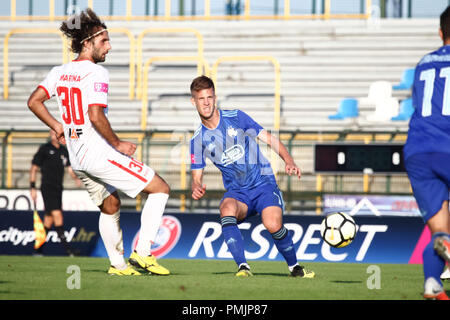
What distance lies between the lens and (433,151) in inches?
211

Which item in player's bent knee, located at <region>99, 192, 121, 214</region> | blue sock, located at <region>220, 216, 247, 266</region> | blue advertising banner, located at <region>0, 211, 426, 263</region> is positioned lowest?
blue advertising banner, located at <region>0, 211, 426, 263</region>

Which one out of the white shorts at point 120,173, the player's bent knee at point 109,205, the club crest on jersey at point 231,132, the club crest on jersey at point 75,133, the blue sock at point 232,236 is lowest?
the blue sock at point 232,236

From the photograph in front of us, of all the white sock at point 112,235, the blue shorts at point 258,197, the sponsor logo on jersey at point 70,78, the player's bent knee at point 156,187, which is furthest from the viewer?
the blue shorts at point 258,197

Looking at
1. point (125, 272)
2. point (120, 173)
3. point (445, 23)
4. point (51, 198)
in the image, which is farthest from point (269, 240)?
point (445, 23)

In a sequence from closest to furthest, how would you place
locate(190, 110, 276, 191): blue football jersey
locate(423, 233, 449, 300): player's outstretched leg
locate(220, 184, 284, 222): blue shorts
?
locate(423, 233, 449, 300): player's outstretched leg, locate(220, 184, 284, 222): blue shorts, locate(190, 110, 276, 191): blue football jersey

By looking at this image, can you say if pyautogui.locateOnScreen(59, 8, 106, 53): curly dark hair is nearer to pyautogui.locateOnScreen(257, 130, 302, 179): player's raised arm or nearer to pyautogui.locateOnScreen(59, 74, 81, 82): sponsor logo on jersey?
pyautogui.locateOnScreen(59, 74, 81, 82): sponsor logo on jersey

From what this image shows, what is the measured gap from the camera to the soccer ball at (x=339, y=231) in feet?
25.4

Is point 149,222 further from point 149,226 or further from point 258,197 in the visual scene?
point 258,197

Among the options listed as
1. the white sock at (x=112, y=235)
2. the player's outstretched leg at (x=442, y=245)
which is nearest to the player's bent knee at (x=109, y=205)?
the white sock at (x=112, y=235)

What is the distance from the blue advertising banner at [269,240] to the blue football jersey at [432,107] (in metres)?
7.18

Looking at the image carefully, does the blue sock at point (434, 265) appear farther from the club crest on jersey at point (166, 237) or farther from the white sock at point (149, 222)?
the club crest on jersey at point (166, 237)

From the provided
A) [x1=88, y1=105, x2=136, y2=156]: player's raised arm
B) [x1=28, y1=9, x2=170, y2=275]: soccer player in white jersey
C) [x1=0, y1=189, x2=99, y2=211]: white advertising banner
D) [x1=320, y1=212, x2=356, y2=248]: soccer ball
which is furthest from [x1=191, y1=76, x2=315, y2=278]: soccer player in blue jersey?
[x1=0, y1=189, x2=99, y2=211]: white advertising banner

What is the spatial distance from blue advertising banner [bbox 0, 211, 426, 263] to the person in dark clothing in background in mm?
405

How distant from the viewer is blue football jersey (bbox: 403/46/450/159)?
5.39 m
